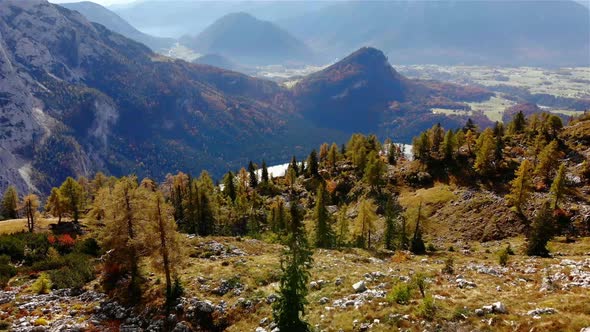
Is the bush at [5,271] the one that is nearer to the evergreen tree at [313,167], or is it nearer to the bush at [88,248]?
the bush at [88,248]

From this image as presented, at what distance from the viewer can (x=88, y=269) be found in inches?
1977

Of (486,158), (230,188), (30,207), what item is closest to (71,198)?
(30,207)

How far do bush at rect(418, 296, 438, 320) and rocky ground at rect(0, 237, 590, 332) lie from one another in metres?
0.11

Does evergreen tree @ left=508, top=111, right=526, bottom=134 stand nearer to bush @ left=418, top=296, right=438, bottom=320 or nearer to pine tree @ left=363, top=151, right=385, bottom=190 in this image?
pine tree @ left=363, top=151, right=385, bottom=190

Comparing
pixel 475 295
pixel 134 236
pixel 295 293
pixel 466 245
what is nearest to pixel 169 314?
pixel 134 236

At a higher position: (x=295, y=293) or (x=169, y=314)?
(x=295, y=293)

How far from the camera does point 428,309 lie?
98.4ft

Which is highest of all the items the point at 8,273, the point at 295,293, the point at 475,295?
the point at 295,293

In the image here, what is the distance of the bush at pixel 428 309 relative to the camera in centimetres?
2923

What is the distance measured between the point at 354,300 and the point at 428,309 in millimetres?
7474

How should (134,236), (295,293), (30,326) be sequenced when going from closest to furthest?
(295,293) < (30,326) < (134,236)

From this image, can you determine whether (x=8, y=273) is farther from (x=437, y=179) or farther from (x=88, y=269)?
(x=437, y=179)

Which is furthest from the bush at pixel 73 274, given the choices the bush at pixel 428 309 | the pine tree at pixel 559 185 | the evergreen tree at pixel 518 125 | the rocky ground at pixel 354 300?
the evergreen tree at pixel 518 125

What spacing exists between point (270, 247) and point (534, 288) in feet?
142
